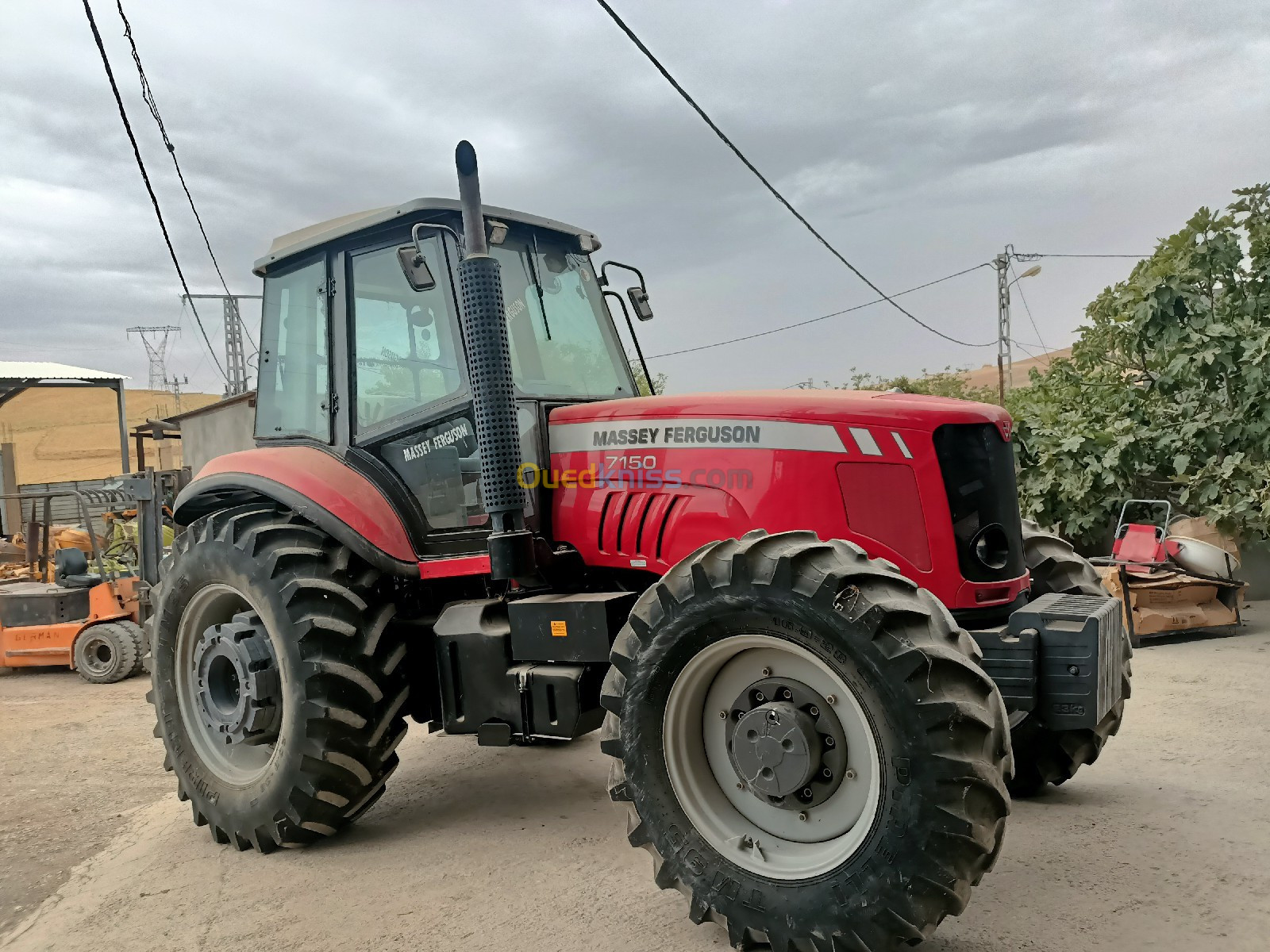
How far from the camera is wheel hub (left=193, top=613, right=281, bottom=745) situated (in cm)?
476

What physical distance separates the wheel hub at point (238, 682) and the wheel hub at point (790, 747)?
2435 mm

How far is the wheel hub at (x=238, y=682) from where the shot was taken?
4.76 metres

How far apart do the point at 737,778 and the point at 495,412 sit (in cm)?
178

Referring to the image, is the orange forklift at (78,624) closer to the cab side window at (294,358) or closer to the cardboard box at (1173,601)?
the cab side window at (294,358)

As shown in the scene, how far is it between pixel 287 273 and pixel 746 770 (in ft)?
11.7

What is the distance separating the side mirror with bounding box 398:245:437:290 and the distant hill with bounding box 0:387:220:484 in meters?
66.1

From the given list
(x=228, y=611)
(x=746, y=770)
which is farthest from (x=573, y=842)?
(x=228, y=611)

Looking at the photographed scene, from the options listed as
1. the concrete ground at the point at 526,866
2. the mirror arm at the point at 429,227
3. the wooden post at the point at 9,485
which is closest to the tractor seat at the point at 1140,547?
the concrete ground at the point at 526,866

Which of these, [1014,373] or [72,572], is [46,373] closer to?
[72,572]

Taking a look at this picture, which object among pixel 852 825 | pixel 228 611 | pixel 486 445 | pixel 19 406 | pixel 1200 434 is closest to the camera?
pixel 852 825

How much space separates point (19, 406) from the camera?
92.5 m

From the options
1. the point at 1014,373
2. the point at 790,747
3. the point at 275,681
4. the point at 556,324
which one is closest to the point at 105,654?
the point at 275,681

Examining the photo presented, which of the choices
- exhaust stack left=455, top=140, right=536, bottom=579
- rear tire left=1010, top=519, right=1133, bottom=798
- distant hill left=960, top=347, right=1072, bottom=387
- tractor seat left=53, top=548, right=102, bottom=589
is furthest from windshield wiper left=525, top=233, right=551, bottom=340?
distant hill left=960, top=347, right=1072, bottom=387

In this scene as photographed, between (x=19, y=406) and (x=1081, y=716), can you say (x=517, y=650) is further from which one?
(x=19, y=406)
